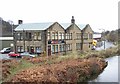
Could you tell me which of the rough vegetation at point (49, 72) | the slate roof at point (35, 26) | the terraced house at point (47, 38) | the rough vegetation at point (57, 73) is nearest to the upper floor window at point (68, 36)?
the terraced house at point (47, 38)

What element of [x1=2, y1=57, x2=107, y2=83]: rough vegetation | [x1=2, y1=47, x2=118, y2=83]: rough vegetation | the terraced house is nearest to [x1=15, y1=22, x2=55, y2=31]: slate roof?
the terraced house

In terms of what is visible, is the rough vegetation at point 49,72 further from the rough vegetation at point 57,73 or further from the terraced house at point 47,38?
the terraced house at point 47,38

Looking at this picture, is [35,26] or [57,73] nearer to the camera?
[57,73]

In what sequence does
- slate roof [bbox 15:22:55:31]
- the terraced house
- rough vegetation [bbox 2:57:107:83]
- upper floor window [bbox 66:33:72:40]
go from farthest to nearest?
1. upper floor window [bbox 66:33:72:40]
2. slate roof [bbox 15:22:55:31]
3. the terraced house
4. rough vegetation [bbox 2:57:107:83]

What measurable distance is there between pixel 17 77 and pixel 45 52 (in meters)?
20.7

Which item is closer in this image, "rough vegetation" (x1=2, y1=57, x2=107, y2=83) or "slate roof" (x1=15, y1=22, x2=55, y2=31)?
"rough vegetation" (x1=2, y1=57, x2=107, y2=83)

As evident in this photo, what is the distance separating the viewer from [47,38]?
39.8 m

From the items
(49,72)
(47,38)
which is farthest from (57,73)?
(47,38)

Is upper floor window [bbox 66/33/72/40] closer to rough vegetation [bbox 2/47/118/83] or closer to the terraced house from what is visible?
the terraced house

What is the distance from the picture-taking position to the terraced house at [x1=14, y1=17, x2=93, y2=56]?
40.0 m

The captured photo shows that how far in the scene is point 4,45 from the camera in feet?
190

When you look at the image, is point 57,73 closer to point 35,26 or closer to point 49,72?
point 49,72

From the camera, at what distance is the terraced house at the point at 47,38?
40.0 meters

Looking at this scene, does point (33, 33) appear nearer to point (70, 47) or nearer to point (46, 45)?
point (46, 45)
